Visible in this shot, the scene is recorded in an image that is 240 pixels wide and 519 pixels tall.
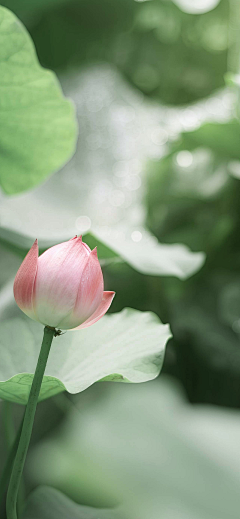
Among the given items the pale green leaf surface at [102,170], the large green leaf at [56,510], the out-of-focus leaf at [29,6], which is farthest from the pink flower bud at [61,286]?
the out-of-focus leaf at [29,6]

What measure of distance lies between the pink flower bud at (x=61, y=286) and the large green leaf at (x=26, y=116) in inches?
5.8

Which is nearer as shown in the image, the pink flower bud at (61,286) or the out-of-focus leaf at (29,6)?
the pink flower bud at (61,286)

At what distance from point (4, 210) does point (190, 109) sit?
0.49m

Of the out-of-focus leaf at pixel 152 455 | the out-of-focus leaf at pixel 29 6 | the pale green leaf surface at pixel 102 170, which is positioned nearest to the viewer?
the out-of-focus leaf at pixel 152 455

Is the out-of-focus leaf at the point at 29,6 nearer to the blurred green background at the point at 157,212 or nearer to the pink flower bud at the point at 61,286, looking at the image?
the blurred green background at the point at 157,212

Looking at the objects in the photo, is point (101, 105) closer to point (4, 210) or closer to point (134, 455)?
point (4, 210)

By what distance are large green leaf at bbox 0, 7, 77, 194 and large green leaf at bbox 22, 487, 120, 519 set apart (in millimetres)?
227

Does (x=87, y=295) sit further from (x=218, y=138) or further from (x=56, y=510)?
(x=218, y=138)

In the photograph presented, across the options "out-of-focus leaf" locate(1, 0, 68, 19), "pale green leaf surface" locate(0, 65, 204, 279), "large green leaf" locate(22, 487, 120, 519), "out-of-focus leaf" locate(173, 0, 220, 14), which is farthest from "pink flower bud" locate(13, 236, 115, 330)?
"out-of-focus leaf" locate(173, 0, 220, 14)

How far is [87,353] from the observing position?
0.89 feet

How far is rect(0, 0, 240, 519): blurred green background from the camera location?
1.26 ft

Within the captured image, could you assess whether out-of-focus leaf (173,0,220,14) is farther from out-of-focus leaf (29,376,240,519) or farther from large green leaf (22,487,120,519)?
large green leaf (22,487,120,519)

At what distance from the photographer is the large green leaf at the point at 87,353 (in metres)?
0.23

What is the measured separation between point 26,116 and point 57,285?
0.17 m
